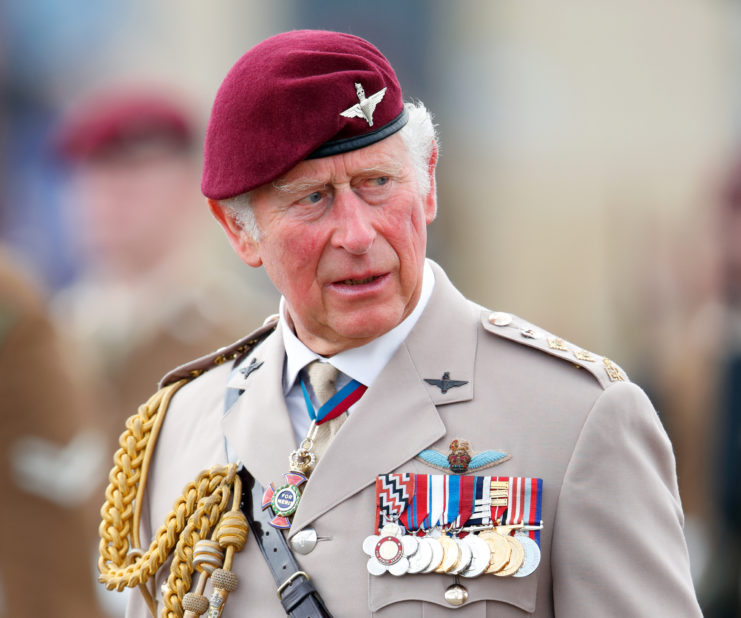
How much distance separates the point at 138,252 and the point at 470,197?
232cm

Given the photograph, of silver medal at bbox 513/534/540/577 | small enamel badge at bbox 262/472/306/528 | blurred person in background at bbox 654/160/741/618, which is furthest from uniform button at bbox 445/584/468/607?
blurred person in background at bbox 654/160/741/618

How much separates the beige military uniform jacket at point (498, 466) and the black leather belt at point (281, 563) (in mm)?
31

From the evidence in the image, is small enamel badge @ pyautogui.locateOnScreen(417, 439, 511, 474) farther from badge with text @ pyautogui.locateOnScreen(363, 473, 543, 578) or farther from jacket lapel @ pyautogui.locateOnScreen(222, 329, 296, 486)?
jacket lapel @ pyautogui.locateOnScreen(222, 329, 296, 486)

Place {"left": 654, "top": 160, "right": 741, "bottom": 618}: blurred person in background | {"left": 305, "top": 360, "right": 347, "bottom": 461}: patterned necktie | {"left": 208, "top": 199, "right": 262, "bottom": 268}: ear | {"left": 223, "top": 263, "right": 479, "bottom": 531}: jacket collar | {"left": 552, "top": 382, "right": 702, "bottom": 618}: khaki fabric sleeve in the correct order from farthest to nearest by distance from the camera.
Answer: {"left": 654, "top": 160, "right": 741, "bottom": 618}: blurred person in background, {"left": 208, "top": 199, "right": 262, "bottom": 268}: ear, {"left": 305, "top": 360, "right": 347, "bottom": 461}: patterned necktie, {"left": 223, "top": 263, "right": 479, "bottom": 531}: jacket collar, {"left": 552, "top": 382, "right": 702, "bottom": 618}: khaki fabric sleeve

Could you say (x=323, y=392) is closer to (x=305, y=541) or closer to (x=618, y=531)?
(x=305, y=541)

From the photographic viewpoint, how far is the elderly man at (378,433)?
101 inches

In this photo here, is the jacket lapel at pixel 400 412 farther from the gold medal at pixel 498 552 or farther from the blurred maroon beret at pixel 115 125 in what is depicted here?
the blurred maroon beret at pixel 115 125

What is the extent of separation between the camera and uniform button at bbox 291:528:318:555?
2.71 m

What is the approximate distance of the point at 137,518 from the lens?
3113mm

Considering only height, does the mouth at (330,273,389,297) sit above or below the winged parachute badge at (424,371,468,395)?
above

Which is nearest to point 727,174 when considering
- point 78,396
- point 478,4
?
point 478,4

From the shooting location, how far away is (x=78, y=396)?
248 inches

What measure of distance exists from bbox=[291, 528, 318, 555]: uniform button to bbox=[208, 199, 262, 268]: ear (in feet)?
2.18

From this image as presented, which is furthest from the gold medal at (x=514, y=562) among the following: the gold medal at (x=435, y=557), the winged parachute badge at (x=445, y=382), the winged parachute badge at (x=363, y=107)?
the winged parachute badge at (x=363, y=107)
